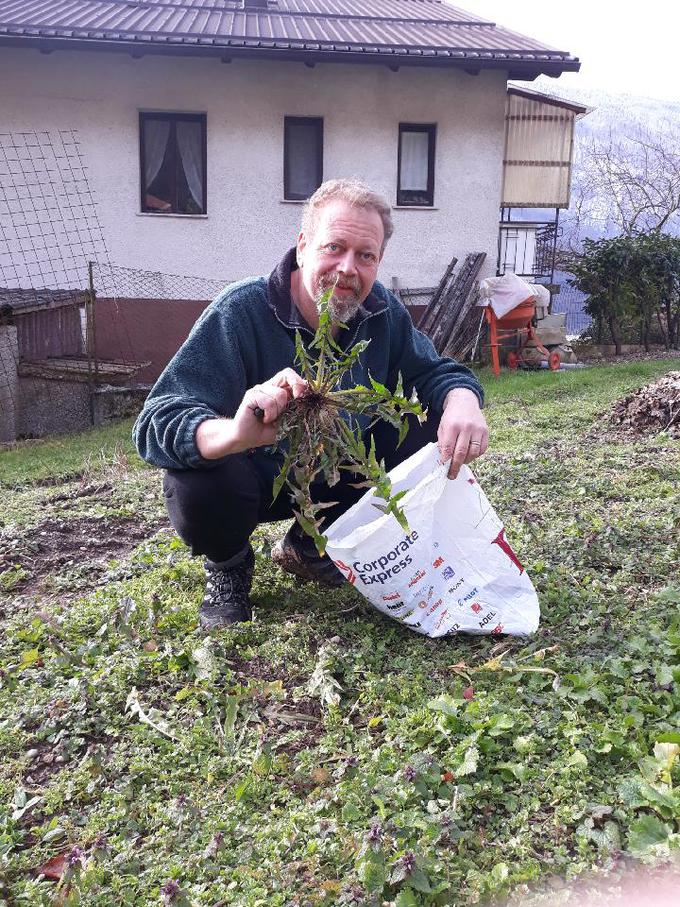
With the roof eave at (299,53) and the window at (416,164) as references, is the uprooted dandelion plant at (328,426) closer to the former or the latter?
the roof eave at (299,53)

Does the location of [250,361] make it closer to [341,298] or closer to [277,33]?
[341,298]

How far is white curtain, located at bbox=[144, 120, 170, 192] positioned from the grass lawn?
8424 millimetres

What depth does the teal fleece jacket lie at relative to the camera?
7.89 feet

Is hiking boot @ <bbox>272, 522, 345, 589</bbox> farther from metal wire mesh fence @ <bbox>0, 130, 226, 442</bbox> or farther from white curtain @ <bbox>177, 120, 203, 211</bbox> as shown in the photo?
white curtain @ <bbox>177, 120, 203, 211</bbox>

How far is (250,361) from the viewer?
106 inches

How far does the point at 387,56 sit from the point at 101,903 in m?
10.2

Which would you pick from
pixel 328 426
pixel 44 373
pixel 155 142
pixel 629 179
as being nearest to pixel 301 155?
pixel 155 142

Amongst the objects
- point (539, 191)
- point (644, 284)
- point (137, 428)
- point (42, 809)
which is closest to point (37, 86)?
point (539, 191)

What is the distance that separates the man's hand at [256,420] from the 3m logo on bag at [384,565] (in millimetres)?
446

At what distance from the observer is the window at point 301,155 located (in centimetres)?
1084

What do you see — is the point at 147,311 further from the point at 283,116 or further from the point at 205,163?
the point at 283,116

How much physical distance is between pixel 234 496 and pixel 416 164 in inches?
374

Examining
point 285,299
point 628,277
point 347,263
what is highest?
point 347,263

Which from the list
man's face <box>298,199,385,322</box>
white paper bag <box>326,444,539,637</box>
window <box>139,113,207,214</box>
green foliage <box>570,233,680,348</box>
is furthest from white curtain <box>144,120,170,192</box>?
white paper bag <box>326,444,539,637</box>
